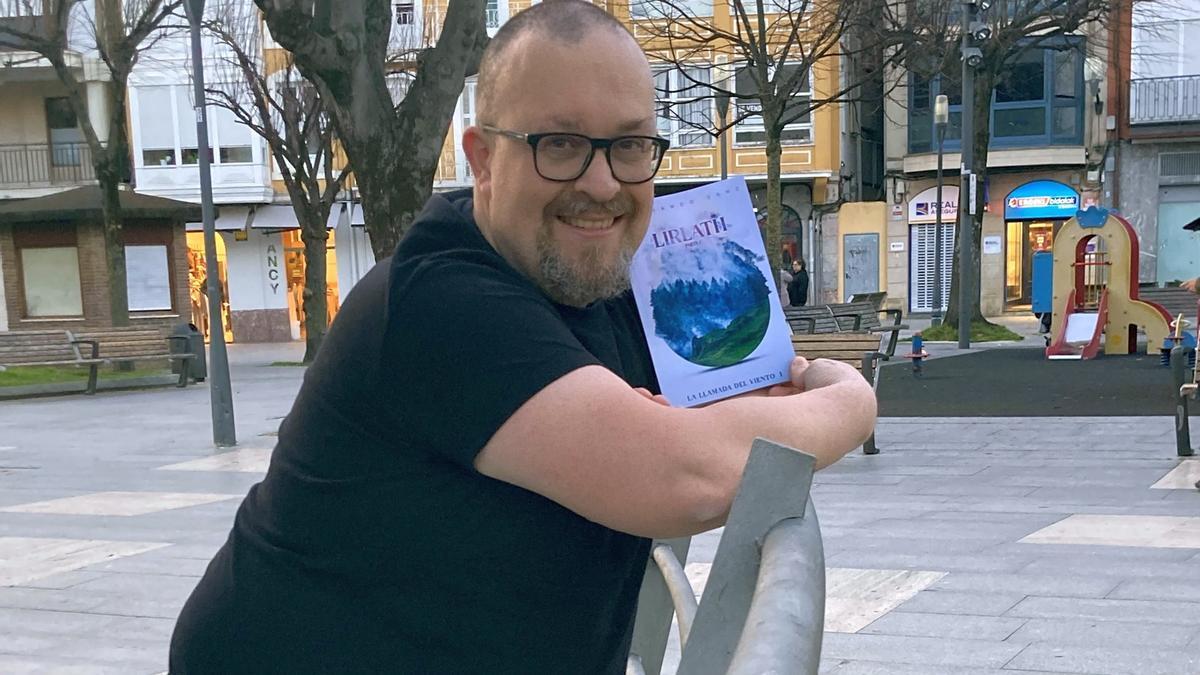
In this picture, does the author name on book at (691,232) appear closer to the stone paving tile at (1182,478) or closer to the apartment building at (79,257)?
the stone paving tile at (1182,478)

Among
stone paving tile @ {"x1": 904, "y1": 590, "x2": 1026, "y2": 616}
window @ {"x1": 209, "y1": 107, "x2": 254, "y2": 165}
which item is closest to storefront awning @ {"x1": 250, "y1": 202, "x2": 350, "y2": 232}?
window @ {"x1": 209, "y1": 107, "x2": 254, "y2": 165}

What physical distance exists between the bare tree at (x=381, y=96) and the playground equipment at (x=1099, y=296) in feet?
38.2

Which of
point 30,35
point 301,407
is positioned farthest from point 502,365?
point 30,35

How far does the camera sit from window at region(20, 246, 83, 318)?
73.7 ft

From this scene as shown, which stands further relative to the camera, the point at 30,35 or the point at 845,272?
the point at 845,272

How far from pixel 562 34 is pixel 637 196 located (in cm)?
25

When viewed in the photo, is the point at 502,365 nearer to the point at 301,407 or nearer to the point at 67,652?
the point at 301,407

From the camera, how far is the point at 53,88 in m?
30.2

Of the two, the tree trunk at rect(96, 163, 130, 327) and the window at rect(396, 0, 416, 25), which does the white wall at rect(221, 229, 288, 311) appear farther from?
the tree trunk at rect(96, 163, 130, 327)

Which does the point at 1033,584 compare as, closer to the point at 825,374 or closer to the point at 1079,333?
the point at 825,374

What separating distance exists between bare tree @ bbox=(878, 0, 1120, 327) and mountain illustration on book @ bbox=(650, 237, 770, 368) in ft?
61.0

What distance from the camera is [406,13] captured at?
2783 centimetres

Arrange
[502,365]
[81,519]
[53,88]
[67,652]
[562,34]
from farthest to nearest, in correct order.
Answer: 1. [53,88]
2. [81,519]
3. [67,652]
4. [562,34]
5. [502,365]

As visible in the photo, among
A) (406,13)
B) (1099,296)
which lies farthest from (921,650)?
(406,13)
